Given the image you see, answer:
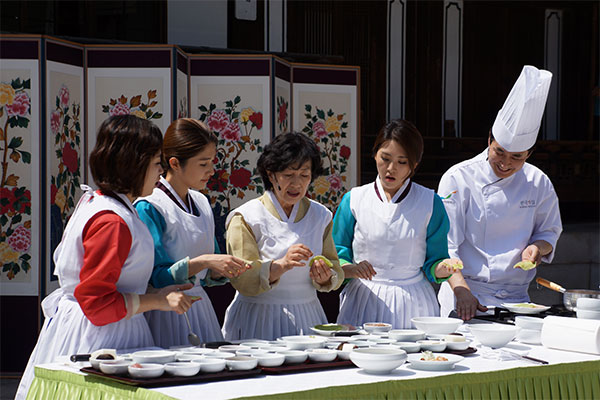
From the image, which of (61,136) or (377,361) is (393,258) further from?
(61,136)

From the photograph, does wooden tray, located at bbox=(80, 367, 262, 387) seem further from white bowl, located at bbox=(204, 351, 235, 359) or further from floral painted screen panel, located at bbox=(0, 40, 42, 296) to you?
floral painted screen panel, located at bbox=(0, 40, 42, 296)

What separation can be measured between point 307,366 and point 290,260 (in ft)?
1.90

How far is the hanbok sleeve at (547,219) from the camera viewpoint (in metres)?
3.54

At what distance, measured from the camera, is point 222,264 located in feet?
8.78

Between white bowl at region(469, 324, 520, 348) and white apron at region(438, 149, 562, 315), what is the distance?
0.82 m

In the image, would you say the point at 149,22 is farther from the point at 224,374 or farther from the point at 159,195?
the point at 224,374

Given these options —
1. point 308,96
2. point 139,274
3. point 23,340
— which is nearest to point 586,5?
point 308,96

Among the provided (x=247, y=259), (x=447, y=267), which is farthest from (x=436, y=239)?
(x=247, y=259)

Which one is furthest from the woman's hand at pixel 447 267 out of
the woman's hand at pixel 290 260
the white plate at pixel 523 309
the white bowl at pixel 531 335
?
the woman's hand at pixel 290 260

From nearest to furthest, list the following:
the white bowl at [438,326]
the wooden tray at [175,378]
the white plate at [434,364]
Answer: the wooden tray at [175,378]
the white plate at [434,364]
the white bowl at [438,326]

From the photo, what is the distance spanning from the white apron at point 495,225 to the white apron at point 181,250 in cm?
115

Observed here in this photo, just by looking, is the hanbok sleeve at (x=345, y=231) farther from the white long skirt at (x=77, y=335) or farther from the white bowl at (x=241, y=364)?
the white bowl at (x=241, y=364)

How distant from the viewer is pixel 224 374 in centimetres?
216

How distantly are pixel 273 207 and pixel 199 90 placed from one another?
8.11 feet
